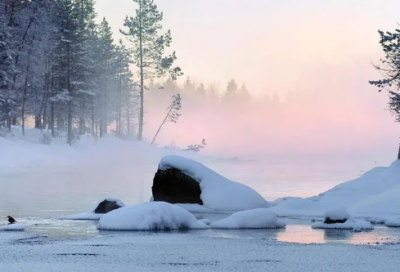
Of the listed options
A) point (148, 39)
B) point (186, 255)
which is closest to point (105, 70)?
point (148, 39)

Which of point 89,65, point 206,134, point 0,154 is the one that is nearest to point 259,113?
point 206,134

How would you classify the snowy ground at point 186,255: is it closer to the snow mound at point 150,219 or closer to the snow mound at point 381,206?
the snow mound at point 150,219

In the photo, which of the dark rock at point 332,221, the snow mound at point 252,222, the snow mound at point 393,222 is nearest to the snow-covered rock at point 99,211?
the snow mound at point 252,222

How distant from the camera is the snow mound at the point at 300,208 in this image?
1748cm

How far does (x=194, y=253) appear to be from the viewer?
35.2ft

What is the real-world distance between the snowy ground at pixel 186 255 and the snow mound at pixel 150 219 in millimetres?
1410

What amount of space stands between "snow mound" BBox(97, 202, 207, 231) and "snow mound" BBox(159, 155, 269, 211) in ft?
14.2

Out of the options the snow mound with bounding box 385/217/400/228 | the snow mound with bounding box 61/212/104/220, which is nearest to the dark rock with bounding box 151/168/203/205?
the snow mound with bounding box 61/212/104/220

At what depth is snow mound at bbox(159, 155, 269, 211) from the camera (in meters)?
19.2

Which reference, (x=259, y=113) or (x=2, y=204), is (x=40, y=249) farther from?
(x=259, y=113)

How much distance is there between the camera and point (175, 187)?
20.0 meters

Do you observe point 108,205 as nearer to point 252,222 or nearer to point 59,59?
point 252,222

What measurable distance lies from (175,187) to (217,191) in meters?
1.31

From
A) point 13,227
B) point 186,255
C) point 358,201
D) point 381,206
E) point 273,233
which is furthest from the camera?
point 358,201
